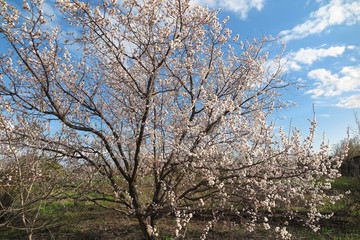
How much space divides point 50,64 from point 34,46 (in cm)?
68

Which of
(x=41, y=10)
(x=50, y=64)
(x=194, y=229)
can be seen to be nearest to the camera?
(x=41, y=10)

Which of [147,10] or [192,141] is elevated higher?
[147,10]

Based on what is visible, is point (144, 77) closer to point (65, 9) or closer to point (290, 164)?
point (65, 9)

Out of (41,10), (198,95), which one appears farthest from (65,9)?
(198,95)

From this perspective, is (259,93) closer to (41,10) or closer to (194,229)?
(194,229)

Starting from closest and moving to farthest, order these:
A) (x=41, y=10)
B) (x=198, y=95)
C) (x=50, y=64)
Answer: (x=41, y=10) < (x=50, y=64) < (x=198, y=95)

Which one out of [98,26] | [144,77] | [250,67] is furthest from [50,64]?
[250,67]

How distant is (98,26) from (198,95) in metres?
2.60

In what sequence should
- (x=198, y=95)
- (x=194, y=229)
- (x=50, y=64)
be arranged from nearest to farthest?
(x=50, y=64) → (x=198, y=95) → (x=194, y=229)

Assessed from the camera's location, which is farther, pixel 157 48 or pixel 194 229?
pixel 194 229

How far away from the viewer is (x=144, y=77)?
260 inches

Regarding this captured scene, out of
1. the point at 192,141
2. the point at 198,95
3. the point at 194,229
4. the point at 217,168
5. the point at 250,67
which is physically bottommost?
the point at 194,229

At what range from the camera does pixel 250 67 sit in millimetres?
6000

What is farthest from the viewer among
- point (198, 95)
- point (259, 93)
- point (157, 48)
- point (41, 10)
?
point (259, 93)
